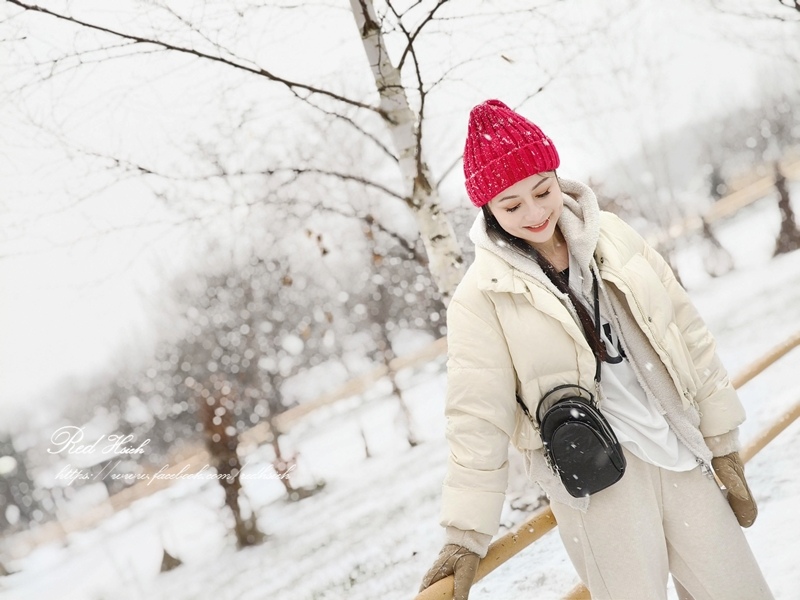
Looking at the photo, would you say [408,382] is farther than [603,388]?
Yes

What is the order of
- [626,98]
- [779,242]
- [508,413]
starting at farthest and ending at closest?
[779,242], [626,98], [508,413]

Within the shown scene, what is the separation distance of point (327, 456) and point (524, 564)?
3.24 metres

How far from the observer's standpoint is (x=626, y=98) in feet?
22.6

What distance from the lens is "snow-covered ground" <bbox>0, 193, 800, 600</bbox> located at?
2.69m

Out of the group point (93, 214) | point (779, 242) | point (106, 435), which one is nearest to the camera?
point (93, 214)

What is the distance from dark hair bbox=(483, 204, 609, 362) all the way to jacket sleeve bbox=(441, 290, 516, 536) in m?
0.15

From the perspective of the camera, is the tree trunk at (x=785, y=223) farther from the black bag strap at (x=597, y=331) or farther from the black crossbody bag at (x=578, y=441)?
the black crossbody bag at (x=578, y=441)

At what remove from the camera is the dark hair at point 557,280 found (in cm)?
120

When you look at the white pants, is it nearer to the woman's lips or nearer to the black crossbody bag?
the black crossbody bag

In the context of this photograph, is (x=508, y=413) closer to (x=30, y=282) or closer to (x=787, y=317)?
(x=30, y=282)

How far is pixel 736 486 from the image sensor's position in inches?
49.6

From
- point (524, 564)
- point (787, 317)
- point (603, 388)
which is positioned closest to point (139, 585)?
point (524, 564)

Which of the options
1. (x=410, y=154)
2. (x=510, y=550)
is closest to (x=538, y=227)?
(x=510, y=550)
